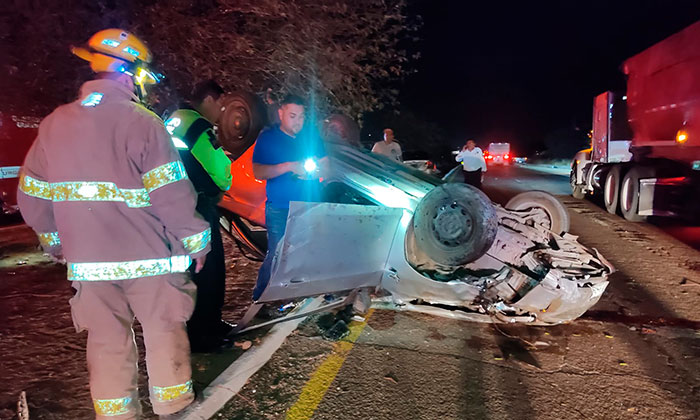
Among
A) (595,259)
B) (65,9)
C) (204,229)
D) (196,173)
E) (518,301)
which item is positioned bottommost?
(518,301)

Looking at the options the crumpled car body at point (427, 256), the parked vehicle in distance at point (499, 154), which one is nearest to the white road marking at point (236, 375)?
the crumpled car body at point (427, 256)

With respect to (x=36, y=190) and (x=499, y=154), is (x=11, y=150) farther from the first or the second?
(x=499, y=154)

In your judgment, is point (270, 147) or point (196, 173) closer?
point (196, 173)

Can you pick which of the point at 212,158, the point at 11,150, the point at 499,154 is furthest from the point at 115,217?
the point at 499,154

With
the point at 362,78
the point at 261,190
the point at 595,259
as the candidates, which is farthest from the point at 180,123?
the point at 362,78

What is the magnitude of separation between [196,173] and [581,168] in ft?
37.9

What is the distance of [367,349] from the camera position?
3340mm

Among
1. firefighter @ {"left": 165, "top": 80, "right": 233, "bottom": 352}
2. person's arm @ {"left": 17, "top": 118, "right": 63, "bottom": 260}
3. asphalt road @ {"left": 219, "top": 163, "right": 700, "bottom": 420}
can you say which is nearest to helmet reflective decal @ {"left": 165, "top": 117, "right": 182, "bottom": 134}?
firefighter @ {"left": 165, "top": 80, "right": 233, "bottom": 352}

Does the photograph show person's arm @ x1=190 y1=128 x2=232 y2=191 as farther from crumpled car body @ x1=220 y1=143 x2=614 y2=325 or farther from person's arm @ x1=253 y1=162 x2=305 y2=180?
crumpled car body @ x1=220 y1=143 x2=614 y2=325

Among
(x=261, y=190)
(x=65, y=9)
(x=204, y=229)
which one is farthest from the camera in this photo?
(x=65, y=9)

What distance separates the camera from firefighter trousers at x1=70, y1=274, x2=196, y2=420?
2225mm

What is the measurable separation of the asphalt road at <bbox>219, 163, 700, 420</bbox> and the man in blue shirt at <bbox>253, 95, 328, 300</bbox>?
0.98 m

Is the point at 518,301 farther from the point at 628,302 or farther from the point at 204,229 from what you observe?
the point at 204,229

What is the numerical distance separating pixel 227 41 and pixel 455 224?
6160 mm
